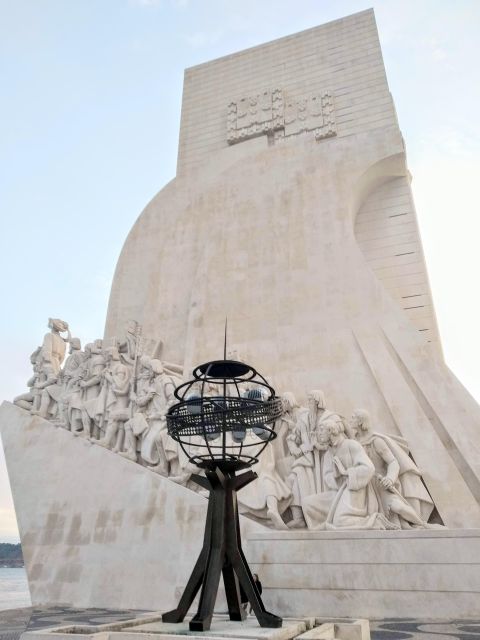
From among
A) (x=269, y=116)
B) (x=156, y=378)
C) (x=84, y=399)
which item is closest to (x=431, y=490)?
(x=156, y=378)

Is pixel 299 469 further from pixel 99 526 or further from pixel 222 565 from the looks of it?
pixel 222 565

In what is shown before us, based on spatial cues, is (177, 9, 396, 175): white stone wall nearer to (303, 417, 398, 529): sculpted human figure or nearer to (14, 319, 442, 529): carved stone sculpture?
(14, 319, 442, 529): carved stone sculpture

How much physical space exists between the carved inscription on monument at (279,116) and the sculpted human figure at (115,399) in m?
5.79

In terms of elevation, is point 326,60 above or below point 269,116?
above

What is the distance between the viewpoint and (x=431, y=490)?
5395 millimetres

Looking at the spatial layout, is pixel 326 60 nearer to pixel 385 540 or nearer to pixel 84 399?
pixel 84 399

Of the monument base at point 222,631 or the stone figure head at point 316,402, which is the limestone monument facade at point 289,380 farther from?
the monument base at point 222,631

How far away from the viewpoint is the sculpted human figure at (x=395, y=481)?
477 cm

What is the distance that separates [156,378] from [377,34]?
346 inches

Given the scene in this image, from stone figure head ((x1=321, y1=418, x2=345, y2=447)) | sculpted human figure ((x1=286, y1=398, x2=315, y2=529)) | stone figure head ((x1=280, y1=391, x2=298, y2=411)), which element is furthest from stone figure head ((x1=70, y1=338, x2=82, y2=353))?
stone figure head ((x1=321, y1=418, x2=345, y2=447))

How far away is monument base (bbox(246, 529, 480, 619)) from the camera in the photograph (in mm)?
3990

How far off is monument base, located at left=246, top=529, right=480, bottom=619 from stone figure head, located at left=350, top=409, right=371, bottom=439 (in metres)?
1.16

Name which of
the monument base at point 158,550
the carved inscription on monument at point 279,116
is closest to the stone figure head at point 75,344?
the monument base at point 158,550

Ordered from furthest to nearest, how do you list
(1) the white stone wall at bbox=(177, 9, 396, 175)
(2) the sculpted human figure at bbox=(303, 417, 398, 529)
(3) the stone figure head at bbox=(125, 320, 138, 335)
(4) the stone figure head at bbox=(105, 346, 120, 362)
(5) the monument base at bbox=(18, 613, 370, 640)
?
(1) the white stone wall at bbox=(177, 9, 396, 175)
(3) the stone figure head at bbox=(125, 320, 138, 335)
(4) the stone figure head at bbox=(105, 346, 120, 362)
(2) the sculpted human figure at bbox=(303, 417, 398, 529)
(5) the monument base at bbox=(18, 613, 370, 640)
